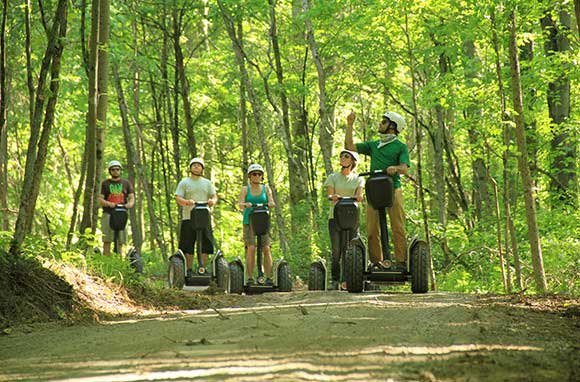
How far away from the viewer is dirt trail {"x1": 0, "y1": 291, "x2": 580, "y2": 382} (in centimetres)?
390

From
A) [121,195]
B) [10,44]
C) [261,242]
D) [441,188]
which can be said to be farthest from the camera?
[441,188]

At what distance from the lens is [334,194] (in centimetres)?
1184

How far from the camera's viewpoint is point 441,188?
75.4 feet

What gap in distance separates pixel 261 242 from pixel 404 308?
5.75 meters

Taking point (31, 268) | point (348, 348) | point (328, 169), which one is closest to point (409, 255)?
point (31, 268)

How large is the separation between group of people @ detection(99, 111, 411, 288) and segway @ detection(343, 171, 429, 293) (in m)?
0.09

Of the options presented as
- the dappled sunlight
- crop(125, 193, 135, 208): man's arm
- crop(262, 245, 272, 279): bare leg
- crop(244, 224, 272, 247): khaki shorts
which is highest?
crop(125, 193, 135, 208): man's arm

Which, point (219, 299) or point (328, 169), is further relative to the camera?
point (328, 169)

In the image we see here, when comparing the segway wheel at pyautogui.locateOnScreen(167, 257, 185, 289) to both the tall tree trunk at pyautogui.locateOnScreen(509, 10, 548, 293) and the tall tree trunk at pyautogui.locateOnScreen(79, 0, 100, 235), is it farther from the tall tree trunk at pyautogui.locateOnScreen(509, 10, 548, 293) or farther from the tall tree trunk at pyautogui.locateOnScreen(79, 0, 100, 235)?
the tall tree trunk at pyautogui.locateOnScreen(509, 10, 548, 293)

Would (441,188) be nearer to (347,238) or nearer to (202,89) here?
(202,89)

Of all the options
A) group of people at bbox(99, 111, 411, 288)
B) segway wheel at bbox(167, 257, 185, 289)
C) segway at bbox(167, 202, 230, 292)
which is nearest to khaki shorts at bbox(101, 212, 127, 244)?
group of people at bbox(99, 111, 411, 288)

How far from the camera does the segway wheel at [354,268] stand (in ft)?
32.9

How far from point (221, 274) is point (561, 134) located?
10.7 m

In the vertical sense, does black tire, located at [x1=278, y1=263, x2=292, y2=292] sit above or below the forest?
below
